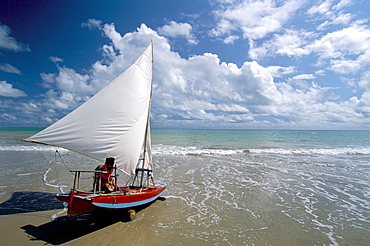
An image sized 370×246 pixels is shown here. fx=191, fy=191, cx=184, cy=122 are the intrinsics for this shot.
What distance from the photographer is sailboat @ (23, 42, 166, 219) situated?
5715mm

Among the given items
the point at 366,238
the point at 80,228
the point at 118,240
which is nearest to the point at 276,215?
the point at 366,238

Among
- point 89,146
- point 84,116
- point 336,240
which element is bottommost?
point 336,240

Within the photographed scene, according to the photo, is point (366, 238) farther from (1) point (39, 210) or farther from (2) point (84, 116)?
(1) point (39, 210)

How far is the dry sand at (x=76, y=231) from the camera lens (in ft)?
17.0

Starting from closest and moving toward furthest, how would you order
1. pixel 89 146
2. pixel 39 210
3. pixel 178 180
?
pixel 89 146, pixel 39 210, pixel 178 180

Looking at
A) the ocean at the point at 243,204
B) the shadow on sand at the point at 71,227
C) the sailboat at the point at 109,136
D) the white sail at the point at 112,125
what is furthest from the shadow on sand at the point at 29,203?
the white sail at the point at 112,125

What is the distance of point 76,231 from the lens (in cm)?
563

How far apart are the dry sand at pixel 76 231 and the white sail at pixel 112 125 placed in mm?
1796

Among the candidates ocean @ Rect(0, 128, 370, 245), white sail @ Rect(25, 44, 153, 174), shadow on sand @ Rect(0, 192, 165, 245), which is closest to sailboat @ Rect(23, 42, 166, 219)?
white sail @ Rect(25, 44, 153, 174)

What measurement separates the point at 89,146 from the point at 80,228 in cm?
247

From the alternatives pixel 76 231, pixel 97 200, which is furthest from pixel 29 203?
pixel 97 200

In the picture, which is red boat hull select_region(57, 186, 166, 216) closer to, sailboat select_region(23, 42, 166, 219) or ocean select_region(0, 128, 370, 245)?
sailboat select_region(23, 42, 166, 219)

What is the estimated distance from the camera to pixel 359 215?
7355 millimetres

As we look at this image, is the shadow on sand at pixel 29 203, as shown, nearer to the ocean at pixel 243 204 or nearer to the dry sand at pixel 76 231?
the ocean at pixel 243 204
